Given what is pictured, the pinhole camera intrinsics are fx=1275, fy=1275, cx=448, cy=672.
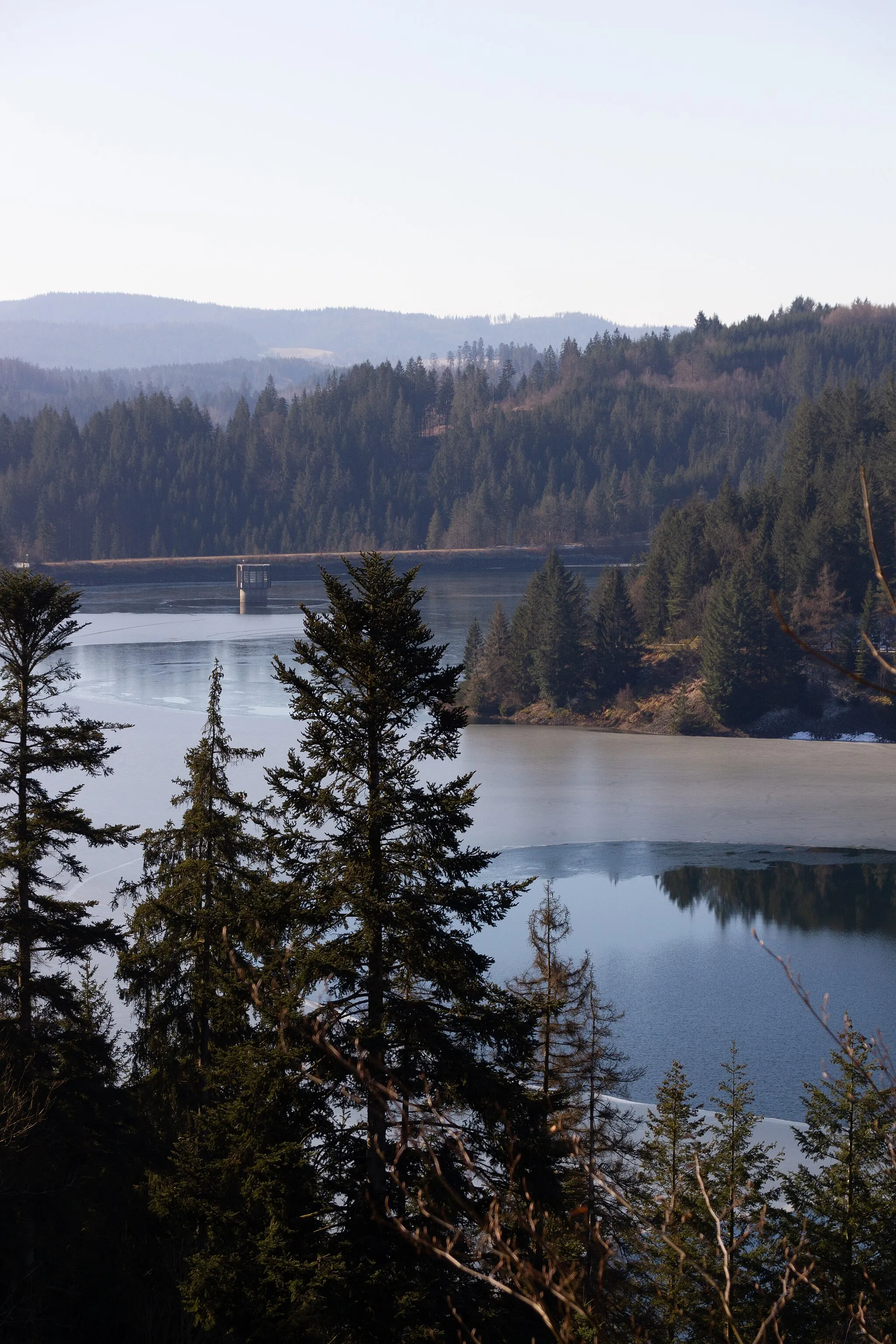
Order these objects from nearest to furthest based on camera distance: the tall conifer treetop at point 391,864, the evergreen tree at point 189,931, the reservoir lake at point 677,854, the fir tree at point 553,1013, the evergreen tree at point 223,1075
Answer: the evergreen tree at point 223,1075
the tall conifer treetop at point 391,864
the fir tree at point 553,1013
the evergreen tree at point 189,931
the reservoir lake at point 677,854

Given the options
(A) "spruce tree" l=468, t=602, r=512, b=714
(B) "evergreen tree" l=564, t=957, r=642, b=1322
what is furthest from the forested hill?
(B) "evergreen tree" l=564, t=957, r=642, b=1322

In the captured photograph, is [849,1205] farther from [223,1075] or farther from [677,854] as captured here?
[677,854]

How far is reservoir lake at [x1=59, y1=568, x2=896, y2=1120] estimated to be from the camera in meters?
17.4

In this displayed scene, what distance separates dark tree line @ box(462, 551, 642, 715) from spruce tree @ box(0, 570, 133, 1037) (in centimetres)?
3572

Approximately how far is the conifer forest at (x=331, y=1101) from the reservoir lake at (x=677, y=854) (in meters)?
2.49

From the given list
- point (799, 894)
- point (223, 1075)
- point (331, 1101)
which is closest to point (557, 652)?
point (799, 894)

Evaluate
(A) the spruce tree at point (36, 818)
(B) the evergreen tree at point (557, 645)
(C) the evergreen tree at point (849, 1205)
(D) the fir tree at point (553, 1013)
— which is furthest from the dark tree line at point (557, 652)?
(C) the evergreen tree at point (849, 1205)

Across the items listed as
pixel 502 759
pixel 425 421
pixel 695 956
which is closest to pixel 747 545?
pixel 502 759

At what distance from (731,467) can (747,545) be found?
241 feet

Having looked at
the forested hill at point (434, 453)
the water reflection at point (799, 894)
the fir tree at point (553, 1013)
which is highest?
the forested hill at point (434, 453)

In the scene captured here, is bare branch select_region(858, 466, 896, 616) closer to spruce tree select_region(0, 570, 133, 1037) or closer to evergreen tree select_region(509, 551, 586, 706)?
spruce tree select_region(0, 570, 133, 1037)

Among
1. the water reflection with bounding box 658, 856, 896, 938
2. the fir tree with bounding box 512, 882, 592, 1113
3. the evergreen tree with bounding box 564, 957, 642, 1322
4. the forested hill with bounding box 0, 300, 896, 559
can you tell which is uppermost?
the forested hill with bounding box 0, 300, 896, 559

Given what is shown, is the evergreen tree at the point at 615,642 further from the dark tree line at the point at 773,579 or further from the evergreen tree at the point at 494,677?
the evergreen tree at the point at 494,677

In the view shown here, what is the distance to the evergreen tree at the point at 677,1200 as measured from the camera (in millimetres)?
8227
